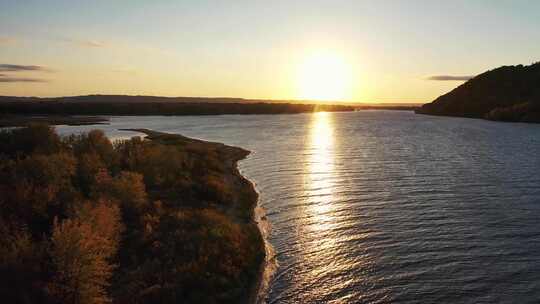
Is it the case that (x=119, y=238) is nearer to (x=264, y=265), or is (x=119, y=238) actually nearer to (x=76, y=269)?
(x=76, y=269)

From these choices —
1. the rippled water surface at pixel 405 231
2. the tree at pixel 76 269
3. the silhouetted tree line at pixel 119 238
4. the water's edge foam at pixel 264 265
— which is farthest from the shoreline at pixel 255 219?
the tree at pixel 76 269

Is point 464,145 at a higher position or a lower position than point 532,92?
lower

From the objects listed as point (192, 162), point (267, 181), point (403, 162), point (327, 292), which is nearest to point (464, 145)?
point (403, 162)

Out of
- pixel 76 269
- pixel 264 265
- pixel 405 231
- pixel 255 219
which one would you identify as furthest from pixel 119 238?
pixel 405 231

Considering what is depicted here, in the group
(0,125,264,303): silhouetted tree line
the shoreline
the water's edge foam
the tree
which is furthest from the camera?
the shoreline

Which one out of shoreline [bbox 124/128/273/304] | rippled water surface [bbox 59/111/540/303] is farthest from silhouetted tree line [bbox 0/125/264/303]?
rippled water surface [bbox 59/111/540/303]

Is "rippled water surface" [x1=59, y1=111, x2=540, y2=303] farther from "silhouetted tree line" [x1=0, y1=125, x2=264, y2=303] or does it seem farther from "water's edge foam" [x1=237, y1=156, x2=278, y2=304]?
"silhouetted tree line" [x1=0, y1=125, x2=264, y2=303]

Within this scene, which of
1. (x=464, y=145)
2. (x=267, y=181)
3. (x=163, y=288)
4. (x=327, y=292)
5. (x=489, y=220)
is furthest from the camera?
(x=464, y=145)

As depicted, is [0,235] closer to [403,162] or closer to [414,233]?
[414,233]
